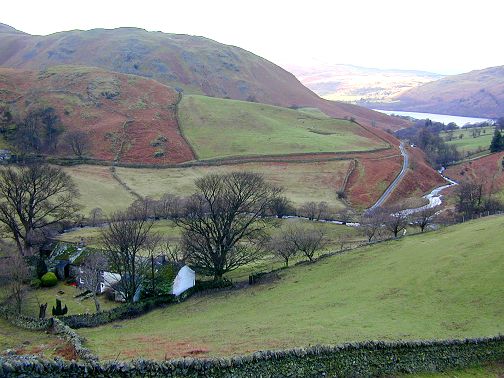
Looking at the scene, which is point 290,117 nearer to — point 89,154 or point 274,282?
point 89,154

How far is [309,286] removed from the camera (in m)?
38.9

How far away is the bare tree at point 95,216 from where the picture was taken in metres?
72.9

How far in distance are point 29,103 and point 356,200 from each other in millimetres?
92367

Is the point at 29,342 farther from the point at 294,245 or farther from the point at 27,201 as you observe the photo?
the point at 27,201

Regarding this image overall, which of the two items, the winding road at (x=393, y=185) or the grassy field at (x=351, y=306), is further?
the winding road at (x=393, y=185)

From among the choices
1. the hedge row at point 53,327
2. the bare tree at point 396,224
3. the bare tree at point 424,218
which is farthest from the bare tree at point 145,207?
the bare tree at point 424,218

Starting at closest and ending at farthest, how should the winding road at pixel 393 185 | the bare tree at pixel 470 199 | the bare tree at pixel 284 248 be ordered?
the bare tree at pixel 284 248 < the bare tree at pixel 470 199 < the winding road at pixel 393 185

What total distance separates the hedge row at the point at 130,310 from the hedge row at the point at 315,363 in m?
20.2

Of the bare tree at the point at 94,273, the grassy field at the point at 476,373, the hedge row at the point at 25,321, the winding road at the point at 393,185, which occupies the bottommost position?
the winding road at the point at 393,185

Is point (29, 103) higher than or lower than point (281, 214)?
higher

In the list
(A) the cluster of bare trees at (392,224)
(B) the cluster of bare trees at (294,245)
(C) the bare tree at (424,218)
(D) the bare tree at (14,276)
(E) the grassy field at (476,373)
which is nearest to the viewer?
(E) the grassy field at (476,373)

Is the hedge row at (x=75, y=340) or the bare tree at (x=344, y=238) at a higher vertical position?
the hedge row at (x=75, y=340)

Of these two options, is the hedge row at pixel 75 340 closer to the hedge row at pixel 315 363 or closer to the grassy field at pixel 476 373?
the hedge row at pixel 315 363

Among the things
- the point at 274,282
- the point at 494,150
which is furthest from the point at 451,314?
the point at 494,150
